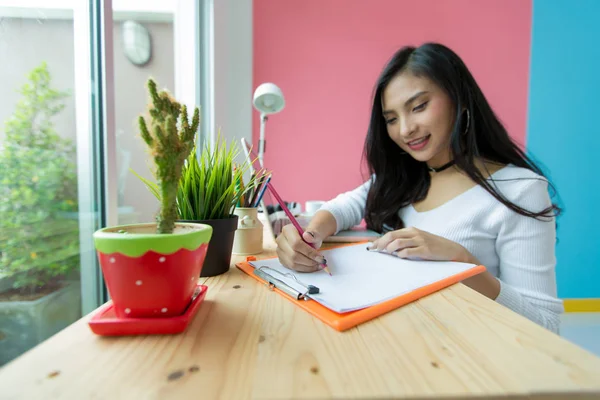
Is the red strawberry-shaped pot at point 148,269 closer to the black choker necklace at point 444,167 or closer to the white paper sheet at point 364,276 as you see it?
the white paper sheet at point 364,276

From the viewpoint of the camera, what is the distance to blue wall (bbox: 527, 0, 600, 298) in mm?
1875

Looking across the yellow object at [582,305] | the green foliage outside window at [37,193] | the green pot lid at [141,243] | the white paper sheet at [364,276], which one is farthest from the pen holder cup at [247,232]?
the yellow object at [582,305]

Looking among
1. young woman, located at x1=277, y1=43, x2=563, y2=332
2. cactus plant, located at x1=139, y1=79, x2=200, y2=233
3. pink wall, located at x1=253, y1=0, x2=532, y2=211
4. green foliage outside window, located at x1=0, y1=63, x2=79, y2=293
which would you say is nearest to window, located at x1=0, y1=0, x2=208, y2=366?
green foliage outside window, located at x1=0, y1=63, x2=79, y2=293

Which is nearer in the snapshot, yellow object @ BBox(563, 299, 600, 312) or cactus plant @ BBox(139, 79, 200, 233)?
cactus plant @ BBox(139, 79, 200, 233)

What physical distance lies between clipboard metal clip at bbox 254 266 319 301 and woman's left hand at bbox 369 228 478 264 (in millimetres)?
208

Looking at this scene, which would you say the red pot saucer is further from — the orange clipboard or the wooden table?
the orange clipboard

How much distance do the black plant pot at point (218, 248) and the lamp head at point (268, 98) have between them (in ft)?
1.98

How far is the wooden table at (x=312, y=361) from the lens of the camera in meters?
0.21

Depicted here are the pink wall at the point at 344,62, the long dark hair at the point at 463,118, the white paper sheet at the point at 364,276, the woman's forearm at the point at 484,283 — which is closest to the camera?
the white paper sheet at the point at 364,276

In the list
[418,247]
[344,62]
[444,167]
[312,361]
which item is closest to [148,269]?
[312,361]

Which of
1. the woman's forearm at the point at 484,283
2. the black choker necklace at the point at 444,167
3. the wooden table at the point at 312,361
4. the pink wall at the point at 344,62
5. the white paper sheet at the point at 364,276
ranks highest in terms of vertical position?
the pink wall at the point at 344,62

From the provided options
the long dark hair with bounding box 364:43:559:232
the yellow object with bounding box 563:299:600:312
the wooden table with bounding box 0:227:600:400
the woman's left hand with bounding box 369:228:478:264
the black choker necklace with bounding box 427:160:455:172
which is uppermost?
the long dark hair with bounding box 364:43:559:232

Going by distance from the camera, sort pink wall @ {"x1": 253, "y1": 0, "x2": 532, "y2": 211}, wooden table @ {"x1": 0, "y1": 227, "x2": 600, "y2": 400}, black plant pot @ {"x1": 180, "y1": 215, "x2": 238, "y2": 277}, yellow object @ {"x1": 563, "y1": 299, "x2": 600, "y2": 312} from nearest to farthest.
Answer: wooden table @ {"x1": 0, "y1": 227, "x2": 600, "y2": 400} → black plant pot @ {"x1": 180, "y1": 215, "x2": 238, "y2": 277} → pink wall @ {"x1": 253, "y1": 0, "x2": 532, "y2": 211} → yellow object @ {"x1": 563, "y1": 299, "x2": 600, "y2": 312}

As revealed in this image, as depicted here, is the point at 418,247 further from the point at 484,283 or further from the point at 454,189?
the point at 454,189
